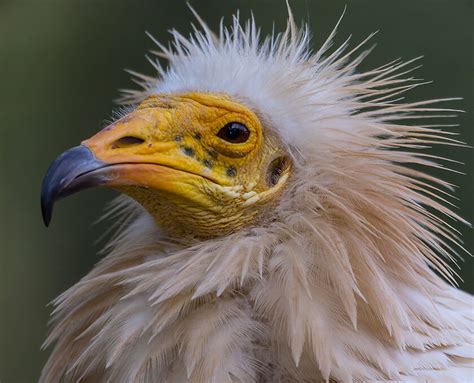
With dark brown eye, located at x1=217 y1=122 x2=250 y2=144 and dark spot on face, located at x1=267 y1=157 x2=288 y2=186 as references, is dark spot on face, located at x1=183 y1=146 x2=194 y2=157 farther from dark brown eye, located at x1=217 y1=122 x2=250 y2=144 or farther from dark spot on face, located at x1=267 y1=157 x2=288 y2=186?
dark spot on face, located at x1=267 y1=157 x2=288 y2=186

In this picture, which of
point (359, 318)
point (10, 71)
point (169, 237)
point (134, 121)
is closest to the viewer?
point (359, 318)

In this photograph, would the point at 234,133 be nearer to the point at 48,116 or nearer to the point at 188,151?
the point at 188,151

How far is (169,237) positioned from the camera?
2.05 metres

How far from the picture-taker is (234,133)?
200cm

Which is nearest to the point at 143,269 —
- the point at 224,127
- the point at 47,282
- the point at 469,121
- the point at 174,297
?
the point at 174,297

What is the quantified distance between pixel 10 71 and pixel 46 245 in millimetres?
1321

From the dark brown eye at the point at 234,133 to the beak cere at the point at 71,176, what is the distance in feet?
1.18

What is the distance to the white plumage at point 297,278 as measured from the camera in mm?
1734

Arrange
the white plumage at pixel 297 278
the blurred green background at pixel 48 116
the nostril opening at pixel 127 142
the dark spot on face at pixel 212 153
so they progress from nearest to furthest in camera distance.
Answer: the white plumage at pixel 297 278, the nostril opening at pixel 127 142, the dark spot on face at pixel 212 153, the blurred green background at pixel 48 116

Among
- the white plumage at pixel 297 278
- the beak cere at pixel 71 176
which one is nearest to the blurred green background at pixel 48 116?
the white plumage at pixel 297 278

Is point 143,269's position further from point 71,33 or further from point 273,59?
point 71,33

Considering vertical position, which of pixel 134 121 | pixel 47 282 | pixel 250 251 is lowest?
pixel 47 282

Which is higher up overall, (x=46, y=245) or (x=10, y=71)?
(x=10, y=71)

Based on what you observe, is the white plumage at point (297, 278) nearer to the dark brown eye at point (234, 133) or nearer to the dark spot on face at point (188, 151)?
the dark brown eye at point (234, 133)
